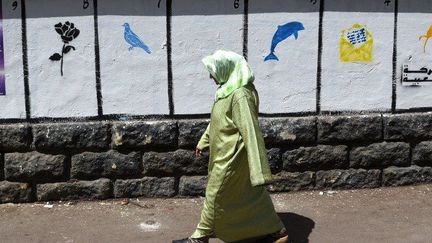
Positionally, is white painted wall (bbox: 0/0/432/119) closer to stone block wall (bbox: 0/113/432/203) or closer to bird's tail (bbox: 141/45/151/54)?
bird's tail (bbox: 141/45/151/54)


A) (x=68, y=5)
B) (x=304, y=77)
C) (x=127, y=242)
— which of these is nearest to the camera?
(x=127, y=242)

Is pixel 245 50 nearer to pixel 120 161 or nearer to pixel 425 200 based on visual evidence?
pixel 120 161

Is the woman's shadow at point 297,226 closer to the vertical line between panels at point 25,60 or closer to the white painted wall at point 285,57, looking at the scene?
the white painted wall at point 285,57

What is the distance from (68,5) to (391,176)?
328 centimetres

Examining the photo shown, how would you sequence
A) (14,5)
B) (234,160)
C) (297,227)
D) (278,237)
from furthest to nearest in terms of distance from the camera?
(14,5), (297,227), (278,237), (234,160)

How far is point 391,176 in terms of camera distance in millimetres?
5711

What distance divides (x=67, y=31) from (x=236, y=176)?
2107 mm

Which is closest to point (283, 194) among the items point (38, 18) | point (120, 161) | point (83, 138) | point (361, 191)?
point (361, 191)

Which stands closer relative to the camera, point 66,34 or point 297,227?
point 297,227

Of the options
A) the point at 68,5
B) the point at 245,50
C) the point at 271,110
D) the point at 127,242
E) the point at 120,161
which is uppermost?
the point at 68,5

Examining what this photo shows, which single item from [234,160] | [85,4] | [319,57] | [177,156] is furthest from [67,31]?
[319,57]

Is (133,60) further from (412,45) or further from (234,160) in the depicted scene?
(412,45)

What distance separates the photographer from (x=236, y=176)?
13.3 ft

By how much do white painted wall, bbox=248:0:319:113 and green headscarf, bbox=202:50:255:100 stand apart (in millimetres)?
1349
